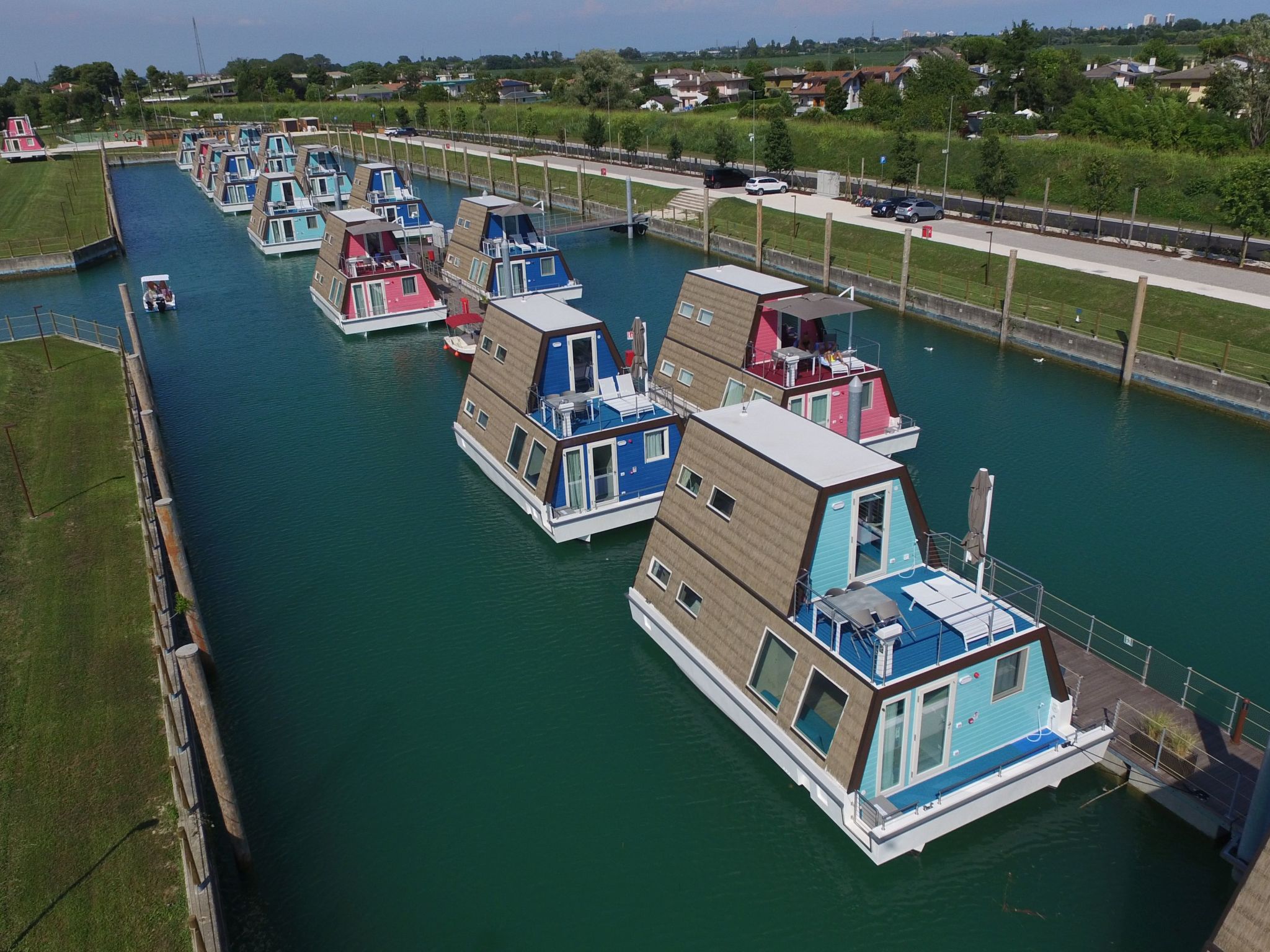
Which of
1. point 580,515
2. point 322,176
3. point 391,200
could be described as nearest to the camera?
point 580,515

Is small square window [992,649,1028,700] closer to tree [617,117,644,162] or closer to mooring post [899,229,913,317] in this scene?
mooring post [899,229,913,317]

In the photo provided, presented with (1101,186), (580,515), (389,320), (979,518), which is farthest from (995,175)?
(979,518)

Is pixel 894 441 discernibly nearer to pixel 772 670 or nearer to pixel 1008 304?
pixel 772 670

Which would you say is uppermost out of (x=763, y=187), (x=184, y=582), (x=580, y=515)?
(x=763, y=187)

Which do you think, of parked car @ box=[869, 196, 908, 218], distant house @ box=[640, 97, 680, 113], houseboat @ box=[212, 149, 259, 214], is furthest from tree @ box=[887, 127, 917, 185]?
distant house @ box=[640, 97, 680, 113]

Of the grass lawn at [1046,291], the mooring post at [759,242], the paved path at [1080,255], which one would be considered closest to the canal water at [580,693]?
the grass lawn at [1046,291]

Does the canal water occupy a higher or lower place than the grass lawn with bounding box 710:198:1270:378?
lower
